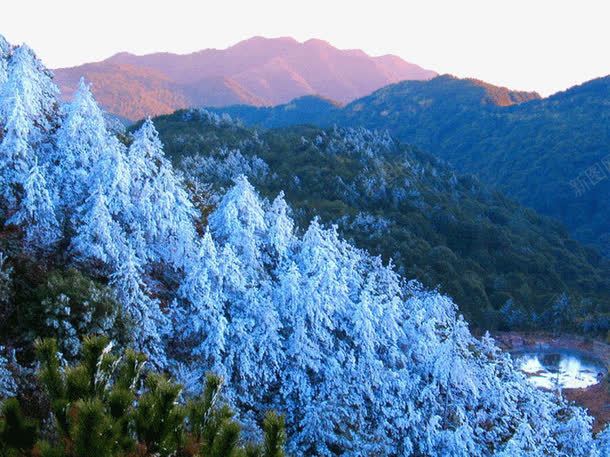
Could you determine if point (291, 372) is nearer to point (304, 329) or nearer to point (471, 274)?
point (304, 329)

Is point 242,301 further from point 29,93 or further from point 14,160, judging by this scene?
point 29,93

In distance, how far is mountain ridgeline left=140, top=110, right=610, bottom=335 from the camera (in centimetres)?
8719

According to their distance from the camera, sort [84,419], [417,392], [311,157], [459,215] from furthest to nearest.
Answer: [311,157], [459,215], [417,392], [84,419]

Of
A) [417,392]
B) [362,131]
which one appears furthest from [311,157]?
[417,392]

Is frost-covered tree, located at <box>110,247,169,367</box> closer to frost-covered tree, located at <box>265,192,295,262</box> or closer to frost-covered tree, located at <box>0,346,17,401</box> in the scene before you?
frost-covered tree, located at <box>0,346,17,401</box>

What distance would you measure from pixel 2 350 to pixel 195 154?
10273 centimetres

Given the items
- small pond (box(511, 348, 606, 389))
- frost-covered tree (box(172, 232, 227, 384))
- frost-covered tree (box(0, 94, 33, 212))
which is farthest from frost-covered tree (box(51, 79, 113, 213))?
small pond (box(511, 348, 606, 389))

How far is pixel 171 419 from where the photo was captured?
6289 mm

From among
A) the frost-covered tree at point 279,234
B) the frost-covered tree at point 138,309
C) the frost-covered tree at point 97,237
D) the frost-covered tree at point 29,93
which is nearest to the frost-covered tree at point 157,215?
the frost-covered tree at point 97,237

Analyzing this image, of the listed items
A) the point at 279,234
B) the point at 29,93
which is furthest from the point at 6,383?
the point at 279,234

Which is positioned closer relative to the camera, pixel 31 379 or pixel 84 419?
pixel 84 419

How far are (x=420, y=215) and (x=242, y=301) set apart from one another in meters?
109

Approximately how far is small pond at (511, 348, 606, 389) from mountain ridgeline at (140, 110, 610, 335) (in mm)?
10322

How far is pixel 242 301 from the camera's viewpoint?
14.3 metres
